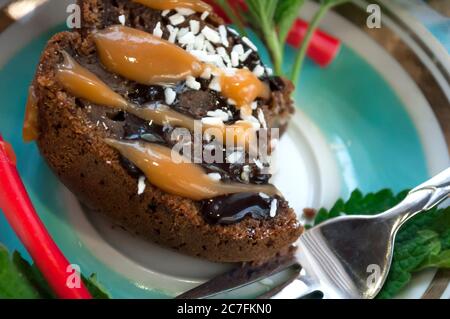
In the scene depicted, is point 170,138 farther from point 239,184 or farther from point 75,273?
point 75,273

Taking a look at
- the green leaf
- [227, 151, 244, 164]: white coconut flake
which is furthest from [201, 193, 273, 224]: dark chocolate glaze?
the green leaf

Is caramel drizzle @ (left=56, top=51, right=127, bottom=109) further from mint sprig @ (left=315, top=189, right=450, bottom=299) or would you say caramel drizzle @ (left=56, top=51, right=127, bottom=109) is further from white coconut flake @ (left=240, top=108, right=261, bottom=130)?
mint sprig @ (left=315, top=189, right=450, bottom=299)

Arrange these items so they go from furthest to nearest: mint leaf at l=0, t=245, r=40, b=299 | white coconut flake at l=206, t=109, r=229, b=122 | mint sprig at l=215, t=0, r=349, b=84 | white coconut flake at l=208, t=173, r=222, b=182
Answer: mint sprig at l=215, t=0, r=349, b=84, white coconut flake at l=206, t=109, r=229, b=122, white coconut flake at l=208, t=173, r=222, b=182, mint leaf at l=0, t=245, r=40, b=299

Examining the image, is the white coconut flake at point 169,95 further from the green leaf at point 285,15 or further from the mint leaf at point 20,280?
the green leaf at point 285,15

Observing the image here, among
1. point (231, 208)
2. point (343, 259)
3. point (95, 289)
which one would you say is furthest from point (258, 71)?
point (95, 289)

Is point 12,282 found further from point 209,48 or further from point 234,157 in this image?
point 209,48

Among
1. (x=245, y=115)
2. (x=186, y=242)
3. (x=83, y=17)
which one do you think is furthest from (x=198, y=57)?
(x=186, y=242)
